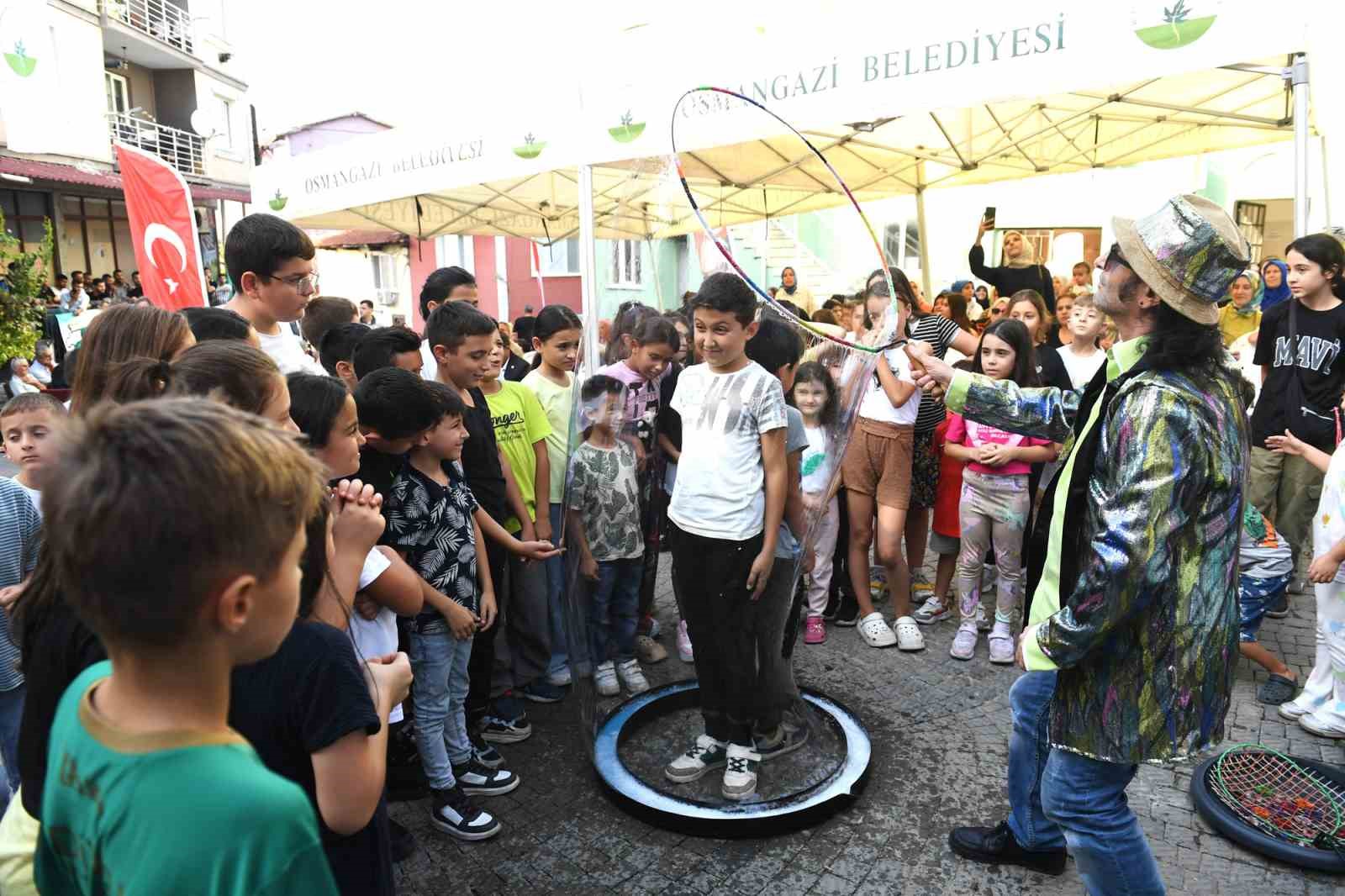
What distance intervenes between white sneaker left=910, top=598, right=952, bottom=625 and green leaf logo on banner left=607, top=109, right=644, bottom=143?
3238 millimetres

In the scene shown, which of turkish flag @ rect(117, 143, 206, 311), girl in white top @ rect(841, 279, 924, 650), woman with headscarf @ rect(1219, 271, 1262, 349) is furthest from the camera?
woman with headscarf @ rect(1219, 271, 1262, 349)

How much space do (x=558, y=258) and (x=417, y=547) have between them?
10433 mm

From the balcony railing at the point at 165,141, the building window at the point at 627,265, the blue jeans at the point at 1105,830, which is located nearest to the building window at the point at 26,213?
the balcony railing at the point at 165,141

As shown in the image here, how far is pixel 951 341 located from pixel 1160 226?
8.35 ft

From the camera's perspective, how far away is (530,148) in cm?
616

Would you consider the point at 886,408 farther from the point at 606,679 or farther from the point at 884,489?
the point at 606,679

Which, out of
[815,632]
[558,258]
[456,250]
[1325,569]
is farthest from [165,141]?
[1325,569]

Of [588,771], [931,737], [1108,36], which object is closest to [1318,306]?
[1108,36]

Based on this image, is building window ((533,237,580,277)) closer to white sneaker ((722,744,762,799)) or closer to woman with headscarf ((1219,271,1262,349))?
woman with headscarf ((1219,271,1262,349))

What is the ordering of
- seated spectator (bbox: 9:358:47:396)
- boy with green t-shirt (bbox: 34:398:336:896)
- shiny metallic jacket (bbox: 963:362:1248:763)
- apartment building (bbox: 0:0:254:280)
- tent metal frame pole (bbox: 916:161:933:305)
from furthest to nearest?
1. apartment building (bbox: 0:0:254:280)
2. seated spectator (bbox: 9:358:47:396)
3. tent metal frame pole (bbox: 916:161:933:305)
4. shiny metallic jacket (bbox: 963:362:1248:763)
5. boy with green t-shirt (bbox: 34:398:336:896)

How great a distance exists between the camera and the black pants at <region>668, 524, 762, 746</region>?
2.66 meters

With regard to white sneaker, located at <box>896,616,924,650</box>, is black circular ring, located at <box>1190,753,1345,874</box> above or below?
below

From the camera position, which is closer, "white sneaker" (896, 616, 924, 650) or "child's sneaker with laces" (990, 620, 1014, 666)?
"child's sneaker with laces" (990, 620, 1014, 666)

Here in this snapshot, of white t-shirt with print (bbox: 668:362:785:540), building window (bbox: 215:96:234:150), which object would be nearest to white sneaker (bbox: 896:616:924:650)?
white t-shirt with print (bbox: 668:362:785:540)
